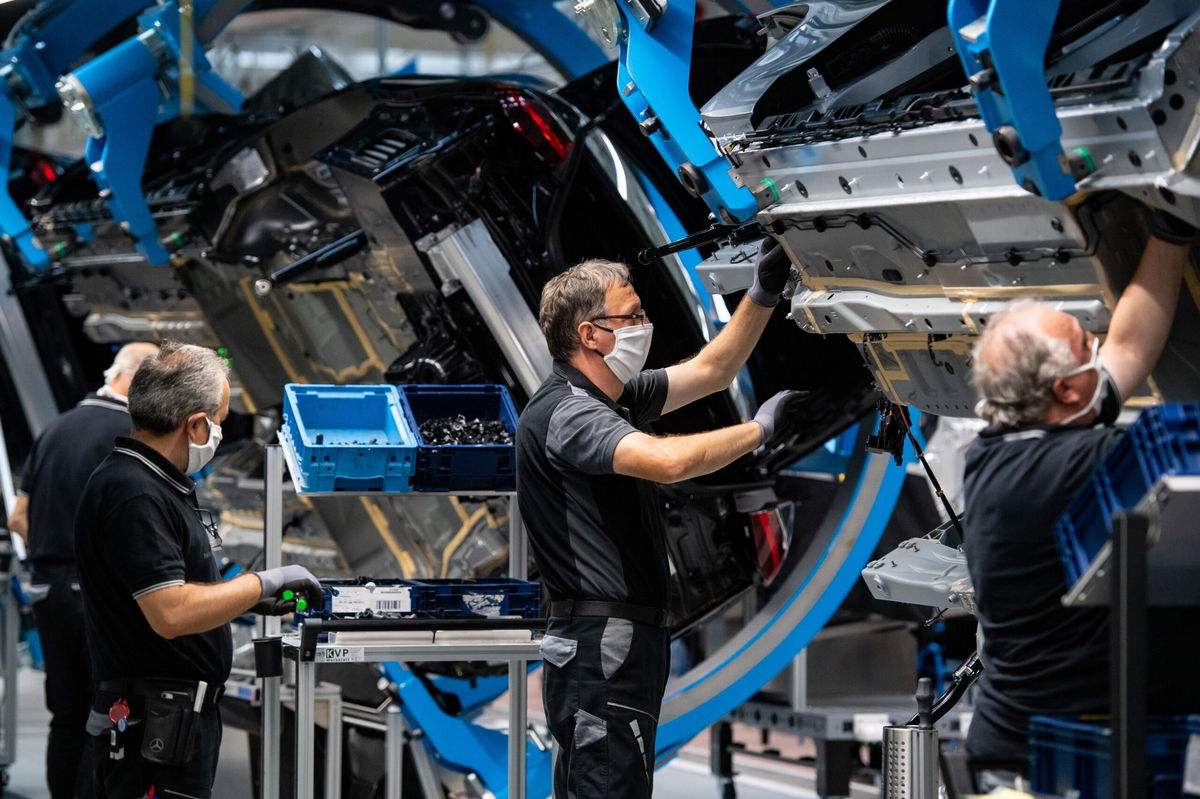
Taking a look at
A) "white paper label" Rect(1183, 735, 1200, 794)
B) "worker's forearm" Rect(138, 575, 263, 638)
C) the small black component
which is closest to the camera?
"white paper label" Rect(1183, 735, 1200, 794)

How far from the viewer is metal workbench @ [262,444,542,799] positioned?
13.7 feet

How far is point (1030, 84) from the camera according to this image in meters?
2.78

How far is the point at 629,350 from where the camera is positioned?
143 inches

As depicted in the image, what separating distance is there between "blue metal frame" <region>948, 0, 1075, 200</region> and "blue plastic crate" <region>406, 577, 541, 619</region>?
7.02 ft

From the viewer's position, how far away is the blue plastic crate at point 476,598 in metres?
4.38

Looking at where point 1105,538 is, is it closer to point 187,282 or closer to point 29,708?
point 187,282

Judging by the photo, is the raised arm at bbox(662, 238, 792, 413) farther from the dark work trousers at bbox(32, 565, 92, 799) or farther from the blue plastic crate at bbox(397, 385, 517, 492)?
the dark work trousers at bbox(32, 565, 92, 799)

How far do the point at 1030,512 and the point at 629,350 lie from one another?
4.16ft

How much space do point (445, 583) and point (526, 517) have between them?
95 cm

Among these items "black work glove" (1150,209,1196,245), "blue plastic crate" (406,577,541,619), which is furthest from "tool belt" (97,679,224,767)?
"black work glove" (1150,209,1196,245)

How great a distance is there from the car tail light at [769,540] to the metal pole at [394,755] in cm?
136

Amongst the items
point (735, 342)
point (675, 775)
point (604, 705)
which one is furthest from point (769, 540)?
point (675, 775)

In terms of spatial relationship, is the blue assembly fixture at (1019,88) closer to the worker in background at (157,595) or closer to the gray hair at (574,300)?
the gray hair at (574,300)

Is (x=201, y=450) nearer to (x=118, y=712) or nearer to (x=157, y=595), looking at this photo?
(x=157, y=595)
